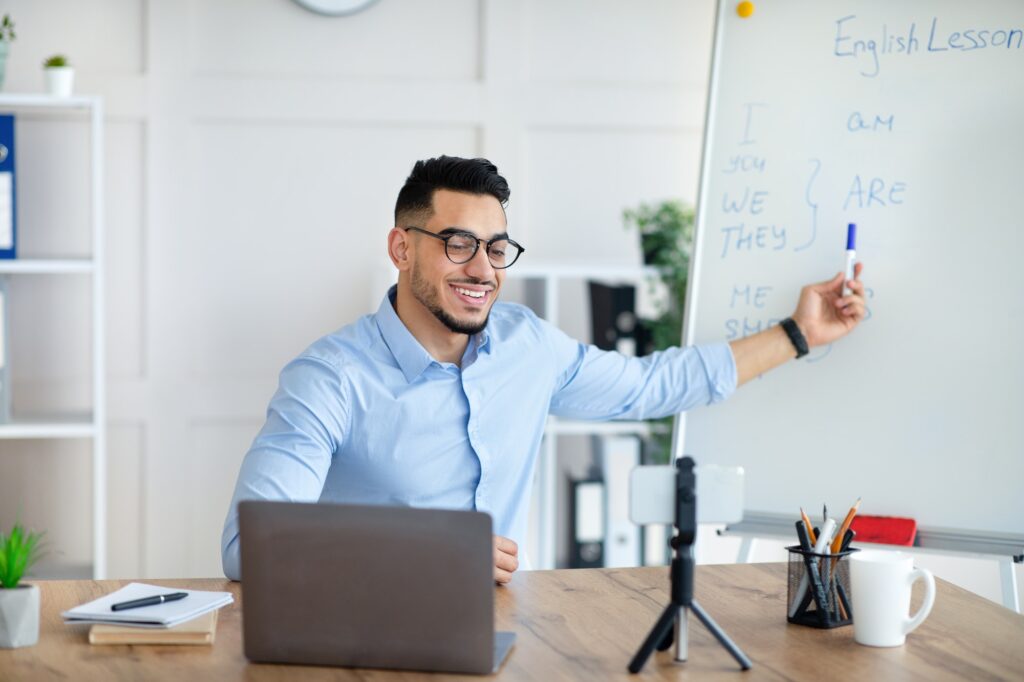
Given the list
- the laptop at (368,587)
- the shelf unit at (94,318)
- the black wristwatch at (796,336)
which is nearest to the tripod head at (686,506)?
the laptop at (368,587)

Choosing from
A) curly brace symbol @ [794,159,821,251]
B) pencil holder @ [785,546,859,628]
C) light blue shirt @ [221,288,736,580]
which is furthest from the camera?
curly brace symbol @ [794,159,821,251]

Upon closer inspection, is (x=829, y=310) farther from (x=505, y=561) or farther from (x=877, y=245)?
(x=505, y=561)

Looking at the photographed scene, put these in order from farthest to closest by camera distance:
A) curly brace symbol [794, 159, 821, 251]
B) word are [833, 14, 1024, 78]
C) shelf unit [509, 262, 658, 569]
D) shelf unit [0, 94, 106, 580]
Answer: shelf unit [509, 262, 658, 569] → shelf unit [0, 94, 106, 580] → curly brace symbol [794, 159, 821, 251] → word are [833, 14, 1024, 78]

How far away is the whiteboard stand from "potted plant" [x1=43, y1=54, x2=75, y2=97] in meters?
2.00

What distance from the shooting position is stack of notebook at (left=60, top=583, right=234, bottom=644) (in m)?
1.43

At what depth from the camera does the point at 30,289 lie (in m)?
3.30

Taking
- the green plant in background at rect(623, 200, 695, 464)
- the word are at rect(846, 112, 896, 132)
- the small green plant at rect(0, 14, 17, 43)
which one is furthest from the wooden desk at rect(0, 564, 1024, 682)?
the small green plant at rect(0, 14, 17, 43)

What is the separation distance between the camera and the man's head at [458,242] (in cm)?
208

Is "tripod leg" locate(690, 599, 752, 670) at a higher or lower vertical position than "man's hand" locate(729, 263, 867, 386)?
lower

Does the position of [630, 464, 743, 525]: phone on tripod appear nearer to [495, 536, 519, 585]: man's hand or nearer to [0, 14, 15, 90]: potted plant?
[495, 536, 519, 585]: man's hand

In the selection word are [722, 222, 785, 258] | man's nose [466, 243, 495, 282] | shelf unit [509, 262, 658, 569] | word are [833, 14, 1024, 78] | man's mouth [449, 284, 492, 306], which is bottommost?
shelf unit [509, 262, 658, 569]

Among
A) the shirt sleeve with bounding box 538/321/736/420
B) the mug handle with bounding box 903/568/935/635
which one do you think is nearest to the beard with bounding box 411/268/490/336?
the shirt sleeve with bounding box 538/321/736/420

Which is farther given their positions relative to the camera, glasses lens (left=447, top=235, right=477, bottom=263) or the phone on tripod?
glasses lens (left=447, top=235, right=477, bottom=263)

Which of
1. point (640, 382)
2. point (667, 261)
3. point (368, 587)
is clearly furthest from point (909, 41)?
point (368, 587)
